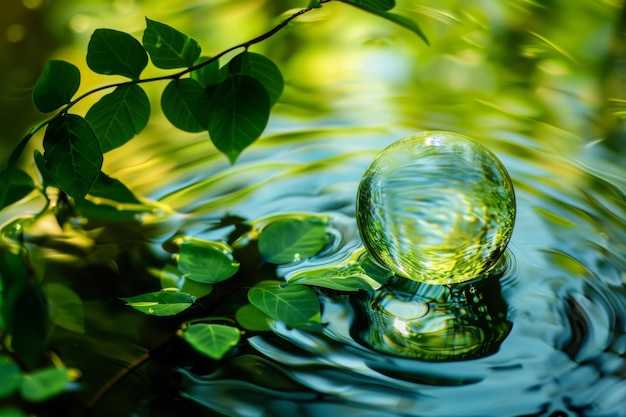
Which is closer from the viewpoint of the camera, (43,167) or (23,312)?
(23,312)

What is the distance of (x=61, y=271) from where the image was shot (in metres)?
0.74

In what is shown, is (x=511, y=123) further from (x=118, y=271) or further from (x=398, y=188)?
(x=118, y=271)

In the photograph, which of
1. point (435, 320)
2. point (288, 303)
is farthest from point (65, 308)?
point (435, 320)

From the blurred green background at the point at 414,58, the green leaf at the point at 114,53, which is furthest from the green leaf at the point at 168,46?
the blurred green background at the point at 414,58

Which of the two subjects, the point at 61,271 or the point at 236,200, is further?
the point at 236,200

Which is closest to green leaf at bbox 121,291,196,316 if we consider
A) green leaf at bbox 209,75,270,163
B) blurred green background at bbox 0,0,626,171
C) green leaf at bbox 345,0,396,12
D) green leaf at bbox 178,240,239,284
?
green leaf at bbox 178,240,239,284

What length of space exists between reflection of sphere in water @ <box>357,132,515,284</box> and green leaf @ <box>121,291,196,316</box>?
0.17m

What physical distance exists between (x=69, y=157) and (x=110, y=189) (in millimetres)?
144

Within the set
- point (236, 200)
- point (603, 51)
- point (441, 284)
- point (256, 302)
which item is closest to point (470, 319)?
point (441, 284)

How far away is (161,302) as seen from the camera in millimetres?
643

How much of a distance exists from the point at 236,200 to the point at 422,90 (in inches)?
15.0

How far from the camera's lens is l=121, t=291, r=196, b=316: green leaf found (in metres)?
0.63

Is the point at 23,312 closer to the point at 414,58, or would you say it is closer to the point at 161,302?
the point at 161,302

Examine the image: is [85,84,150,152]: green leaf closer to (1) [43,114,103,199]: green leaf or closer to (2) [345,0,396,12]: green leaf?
(1) [43,114,103,199]: green leaf
